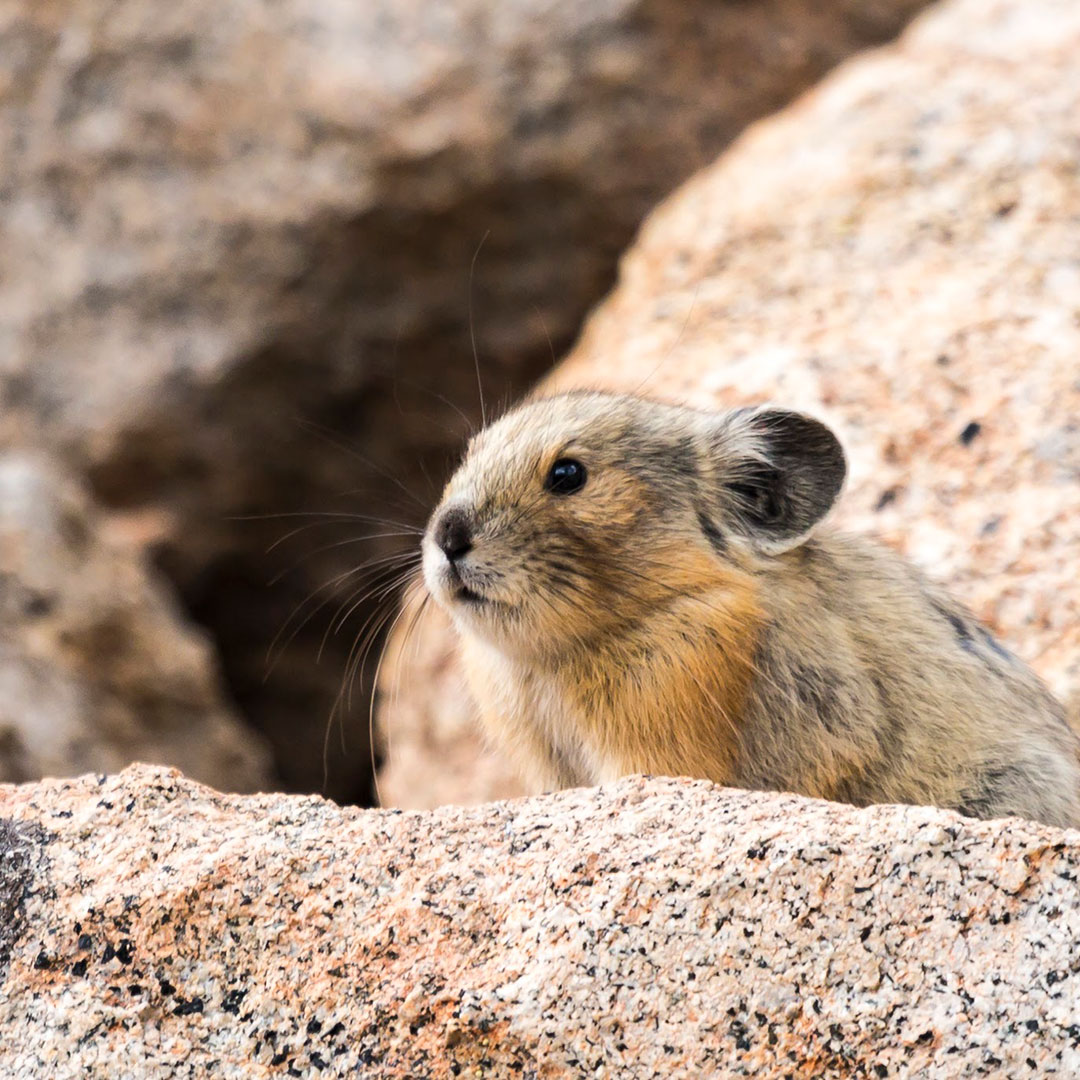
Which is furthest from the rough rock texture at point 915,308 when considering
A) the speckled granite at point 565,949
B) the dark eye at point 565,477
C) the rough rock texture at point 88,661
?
the speckled granite at point 565,949

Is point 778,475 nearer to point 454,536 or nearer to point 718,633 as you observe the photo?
point 718,633

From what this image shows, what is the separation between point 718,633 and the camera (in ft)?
17.9

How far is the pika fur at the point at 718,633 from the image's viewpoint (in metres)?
5.36

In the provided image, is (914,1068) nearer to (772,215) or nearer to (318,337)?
(772,215)

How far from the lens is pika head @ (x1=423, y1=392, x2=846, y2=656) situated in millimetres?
5566

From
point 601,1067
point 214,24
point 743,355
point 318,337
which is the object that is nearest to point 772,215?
point 743,355

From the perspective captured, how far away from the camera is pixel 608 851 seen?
4.05 meters

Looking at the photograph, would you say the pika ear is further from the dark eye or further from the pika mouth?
the pika mouth

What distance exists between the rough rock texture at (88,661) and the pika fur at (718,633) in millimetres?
3106

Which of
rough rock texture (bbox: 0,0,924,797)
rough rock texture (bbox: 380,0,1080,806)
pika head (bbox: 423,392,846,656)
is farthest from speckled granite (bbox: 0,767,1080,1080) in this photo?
rough rock texture (bbox: 0,0,924,797)

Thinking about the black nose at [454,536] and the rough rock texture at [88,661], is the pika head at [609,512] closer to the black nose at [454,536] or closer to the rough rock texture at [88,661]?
the black nose at [454,536]

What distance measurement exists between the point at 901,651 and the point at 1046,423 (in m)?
2.44

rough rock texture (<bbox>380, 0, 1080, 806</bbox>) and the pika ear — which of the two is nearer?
the pika ear

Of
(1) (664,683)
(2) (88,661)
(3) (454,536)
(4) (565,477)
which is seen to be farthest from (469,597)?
(2) (88,661)
